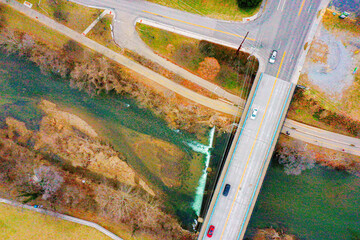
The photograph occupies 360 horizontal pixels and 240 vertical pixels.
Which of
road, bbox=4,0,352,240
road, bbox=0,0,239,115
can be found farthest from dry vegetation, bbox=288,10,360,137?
road, bbox=0,0,239,115

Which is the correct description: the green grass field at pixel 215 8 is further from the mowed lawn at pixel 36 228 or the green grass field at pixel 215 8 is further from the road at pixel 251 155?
the mowed lawn at pixel 36 228

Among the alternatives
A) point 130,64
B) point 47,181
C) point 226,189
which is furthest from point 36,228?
point 226,189

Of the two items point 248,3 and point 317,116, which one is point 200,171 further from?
point 248,3

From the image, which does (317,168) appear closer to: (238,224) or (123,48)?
(238,224)

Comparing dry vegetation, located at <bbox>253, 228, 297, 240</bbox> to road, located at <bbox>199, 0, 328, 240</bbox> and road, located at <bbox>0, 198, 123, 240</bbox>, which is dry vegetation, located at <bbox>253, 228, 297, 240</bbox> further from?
road, located at <bbox>0, 198, 123, 240</bbox>

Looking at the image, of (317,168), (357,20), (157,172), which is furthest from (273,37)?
(157,172)
